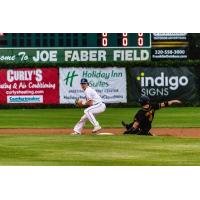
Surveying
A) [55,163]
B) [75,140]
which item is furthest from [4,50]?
[55,163]

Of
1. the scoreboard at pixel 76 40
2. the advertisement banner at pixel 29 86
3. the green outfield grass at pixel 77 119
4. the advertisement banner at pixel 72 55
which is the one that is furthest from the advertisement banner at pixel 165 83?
the advertisement banner at pixel 29 86

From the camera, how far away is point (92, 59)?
1359 inches

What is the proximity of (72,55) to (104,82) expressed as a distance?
7.12 feet

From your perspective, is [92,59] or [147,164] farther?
[92,59]

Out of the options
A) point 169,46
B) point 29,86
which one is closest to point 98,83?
point 29,86

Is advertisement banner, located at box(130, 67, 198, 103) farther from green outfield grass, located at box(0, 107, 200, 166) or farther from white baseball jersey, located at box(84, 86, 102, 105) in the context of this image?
green outfield grass, located at box(0, 107, 200, 166)

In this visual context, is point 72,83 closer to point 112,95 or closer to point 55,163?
point 112,95

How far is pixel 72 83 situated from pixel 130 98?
281 centimetres

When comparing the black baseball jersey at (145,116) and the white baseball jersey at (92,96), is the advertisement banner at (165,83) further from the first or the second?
the black baseball jersey at (145,116)

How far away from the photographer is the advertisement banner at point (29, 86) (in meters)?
33.1

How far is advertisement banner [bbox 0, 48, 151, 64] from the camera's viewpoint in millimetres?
33750

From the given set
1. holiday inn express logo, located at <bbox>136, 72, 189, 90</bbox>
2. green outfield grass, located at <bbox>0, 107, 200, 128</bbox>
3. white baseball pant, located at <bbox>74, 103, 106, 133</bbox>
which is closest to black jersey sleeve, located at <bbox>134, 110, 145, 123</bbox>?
white baseball pant, located at <bbox>74, 103, 106, 133</bbox>

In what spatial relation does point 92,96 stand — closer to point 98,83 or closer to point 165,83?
point 98,83

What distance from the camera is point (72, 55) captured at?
113 feet
